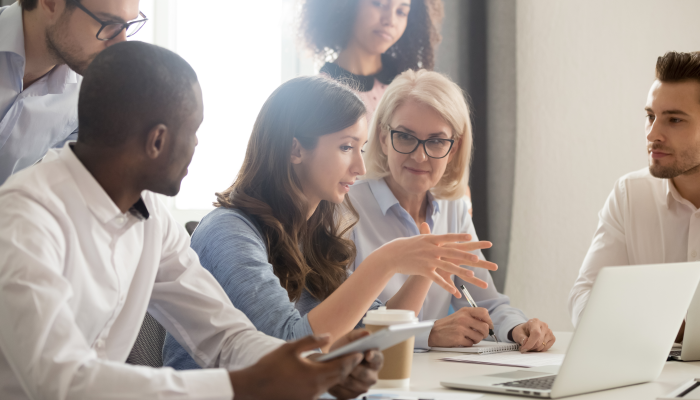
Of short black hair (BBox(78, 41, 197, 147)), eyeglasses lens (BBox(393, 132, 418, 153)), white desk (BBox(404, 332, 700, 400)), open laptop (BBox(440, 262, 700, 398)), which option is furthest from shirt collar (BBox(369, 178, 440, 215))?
short black hair (BBox(78, 41, 197, 147))

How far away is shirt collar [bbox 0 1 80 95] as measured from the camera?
1.53 m

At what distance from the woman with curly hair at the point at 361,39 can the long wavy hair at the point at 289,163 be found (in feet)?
3.73

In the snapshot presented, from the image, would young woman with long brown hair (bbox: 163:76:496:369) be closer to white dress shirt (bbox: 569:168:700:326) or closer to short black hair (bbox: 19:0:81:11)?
short black hair (bbox: 19:0:81:11)

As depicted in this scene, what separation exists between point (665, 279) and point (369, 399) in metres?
0.55

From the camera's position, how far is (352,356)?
2.46ft

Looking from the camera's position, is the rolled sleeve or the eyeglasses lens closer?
the rolled sleeve

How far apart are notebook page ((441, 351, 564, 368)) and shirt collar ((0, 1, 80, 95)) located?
124cm


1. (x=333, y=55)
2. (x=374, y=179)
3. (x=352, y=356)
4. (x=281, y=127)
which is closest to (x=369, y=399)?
(x=352, y=356)

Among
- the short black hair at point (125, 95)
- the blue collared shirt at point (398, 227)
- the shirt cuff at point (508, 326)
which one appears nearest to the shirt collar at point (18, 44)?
the short black hair at point (125, 95)

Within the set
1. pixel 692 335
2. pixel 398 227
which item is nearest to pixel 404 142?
pixel 398 227

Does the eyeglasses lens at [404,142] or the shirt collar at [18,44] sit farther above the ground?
the shirt collar at [18,44]

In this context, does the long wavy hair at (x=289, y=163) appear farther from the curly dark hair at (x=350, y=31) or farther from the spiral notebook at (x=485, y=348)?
the curly dark hair at (x=350, y=31)

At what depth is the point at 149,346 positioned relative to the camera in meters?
1.47

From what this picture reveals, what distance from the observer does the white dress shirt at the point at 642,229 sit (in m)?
1.97
